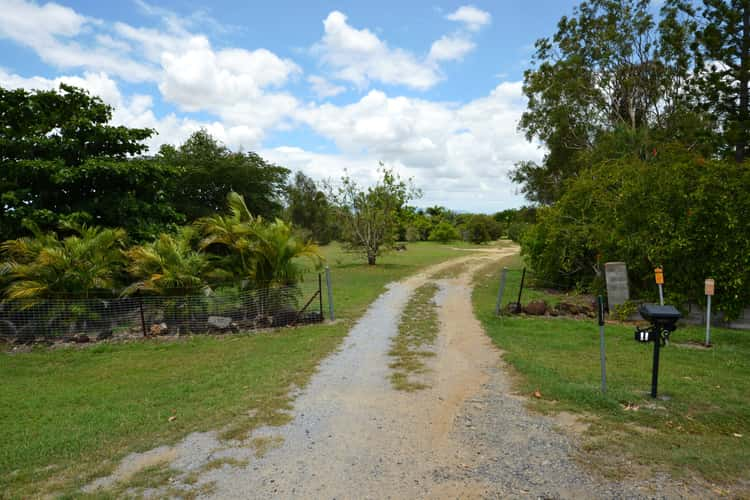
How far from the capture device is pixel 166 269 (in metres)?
10.1

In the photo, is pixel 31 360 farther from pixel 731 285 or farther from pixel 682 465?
pixel 731 285

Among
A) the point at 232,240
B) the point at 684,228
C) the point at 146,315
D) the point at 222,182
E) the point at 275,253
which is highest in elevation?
the point at 222,182

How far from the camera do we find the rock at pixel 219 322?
10312 mm

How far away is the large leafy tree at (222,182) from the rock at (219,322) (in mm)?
21887

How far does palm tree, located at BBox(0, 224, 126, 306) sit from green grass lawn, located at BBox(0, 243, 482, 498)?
4.51ft

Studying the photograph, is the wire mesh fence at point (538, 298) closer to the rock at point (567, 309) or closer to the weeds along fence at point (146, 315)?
the rock at point (567, 309)

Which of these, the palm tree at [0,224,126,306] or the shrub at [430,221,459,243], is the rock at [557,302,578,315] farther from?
the shrub at [430,221,459,243]

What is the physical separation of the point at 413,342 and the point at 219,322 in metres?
4.47

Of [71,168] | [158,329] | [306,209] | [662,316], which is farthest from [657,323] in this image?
[306,209]

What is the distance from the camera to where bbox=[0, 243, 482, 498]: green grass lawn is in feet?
14.1

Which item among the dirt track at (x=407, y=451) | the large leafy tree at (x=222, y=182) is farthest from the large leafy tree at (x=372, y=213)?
the dirt track at (x=407, y=451)

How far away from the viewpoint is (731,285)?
34.2ft

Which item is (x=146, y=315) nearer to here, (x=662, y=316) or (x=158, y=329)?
(x=158, y=329)

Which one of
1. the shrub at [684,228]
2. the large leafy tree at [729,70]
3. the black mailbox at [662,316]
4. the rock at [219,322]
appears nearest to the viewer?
the black mailbox at [662,316]
